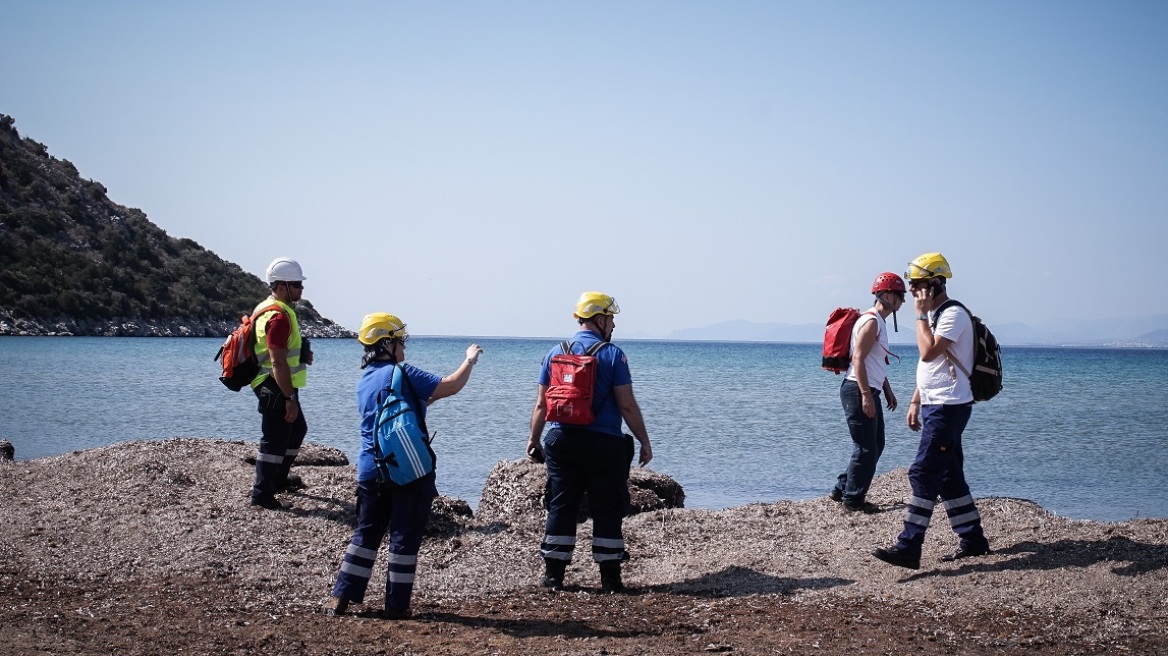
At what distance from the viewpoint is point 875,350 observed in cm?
864

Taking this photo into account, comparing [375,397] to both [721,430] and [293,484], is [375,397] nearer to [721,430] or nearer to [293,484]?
[293,484]

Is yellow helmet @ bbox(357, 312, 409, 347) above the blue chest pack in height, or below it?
above

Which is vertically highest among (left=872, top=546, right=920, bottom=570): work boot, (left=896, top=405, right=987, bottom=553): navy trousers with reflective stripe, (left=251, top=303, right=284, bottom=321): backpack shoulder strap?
(left=251, top=303, right=284, bottom=321): backpack shoulder strap

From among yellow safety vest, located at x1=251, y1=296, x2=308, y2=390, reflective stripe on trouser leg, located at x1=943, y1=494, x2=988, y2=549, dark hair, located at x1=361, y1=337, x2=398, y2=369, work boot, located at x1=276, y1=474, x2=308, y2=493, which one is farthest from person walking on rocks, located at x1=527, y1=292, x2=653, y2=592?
work boot, located at x1=276, y1=474, x2=308, y2=493

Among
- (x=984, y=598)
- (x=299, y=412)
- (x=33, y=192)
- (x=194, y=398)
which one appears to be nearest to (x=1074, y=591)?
(x=984, y=598)

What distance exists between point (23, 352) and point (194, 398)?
25336 millimetres

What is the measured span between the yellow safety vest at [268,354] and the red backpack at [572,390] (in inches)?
110

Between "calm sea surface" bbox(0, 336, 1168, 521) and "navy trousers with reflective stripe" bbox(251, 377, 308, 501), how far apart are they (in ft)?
13.3

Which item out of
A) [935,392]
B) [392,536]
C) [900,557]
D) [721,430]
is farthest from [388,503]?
[721,430]

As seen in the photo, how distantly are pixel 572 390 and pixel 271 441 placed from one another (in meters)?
3.37

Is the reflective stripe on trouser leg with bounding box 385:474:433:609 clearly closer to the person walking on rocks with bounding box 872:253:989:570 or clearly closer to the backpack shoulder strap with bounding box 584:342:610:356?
the backpack shoulder strap with bounding box 584:342:610:356

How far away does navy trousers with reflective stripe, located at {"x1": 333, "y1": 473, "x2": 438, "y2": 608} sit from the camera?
6281 millimetres

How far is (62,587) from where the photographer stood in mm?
6957

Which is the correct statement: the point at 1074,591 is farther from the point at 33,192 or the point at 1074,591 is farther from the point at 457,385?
the point at 33,192
